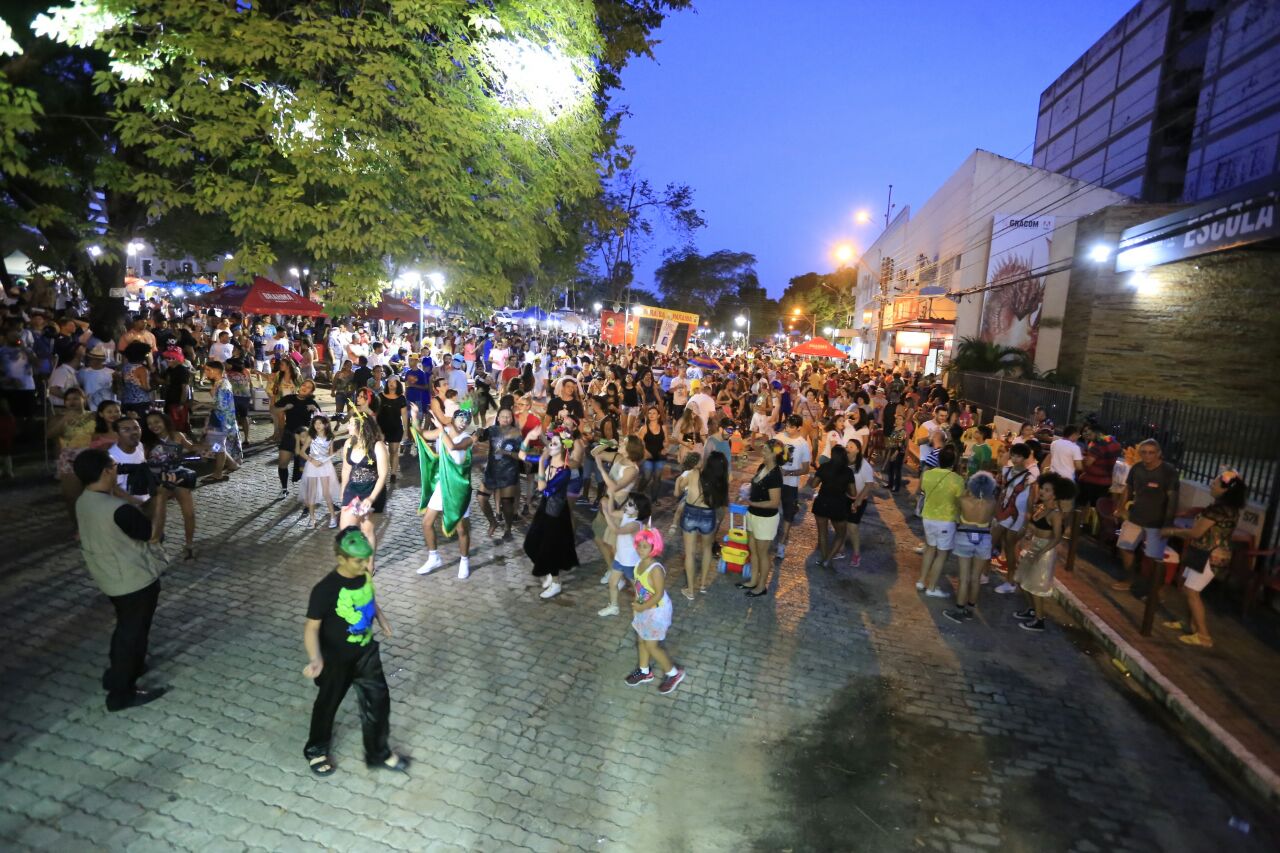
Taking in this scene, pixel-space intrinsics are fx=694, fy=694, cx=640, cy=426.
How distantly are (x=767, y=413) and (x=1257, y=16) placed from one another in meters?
24.6

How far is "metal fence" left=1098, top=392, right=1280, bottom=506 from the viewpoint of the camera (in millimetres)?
8531

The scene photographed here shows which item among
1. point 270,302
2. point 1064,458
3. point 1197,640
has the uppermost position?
point 270,302

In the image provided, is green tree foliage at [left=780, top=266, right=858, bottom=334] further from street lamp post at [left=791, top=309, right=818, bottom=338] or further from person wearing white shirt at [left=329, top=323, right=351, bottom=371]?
person wearing white shirt at [left=329, top=323, right=351, bottom=371]

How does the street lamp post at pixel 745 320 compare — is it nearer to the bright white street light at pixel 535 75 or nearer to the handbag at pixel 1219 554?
the bright white street light at pixel 535 75

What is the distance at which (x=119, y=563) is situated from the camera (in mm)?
4539

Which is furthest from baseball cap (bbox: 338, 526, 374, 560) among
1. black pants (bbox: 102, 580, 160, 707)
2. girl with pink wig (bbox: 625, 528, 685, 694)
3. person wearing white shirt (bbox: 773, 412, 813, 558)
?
person wearing white shirt (bbox: 773, 412, 813, 558)

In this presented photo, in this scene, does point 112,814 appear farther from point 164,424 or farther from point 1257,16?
point 1257,16

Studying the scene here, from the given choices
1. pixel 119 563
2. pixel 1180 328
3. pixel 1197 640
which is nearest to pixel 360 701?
pixel 119 563

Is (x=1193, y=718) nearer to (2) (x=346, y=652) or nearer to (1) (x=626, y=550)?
(1) (x=626, y=550)

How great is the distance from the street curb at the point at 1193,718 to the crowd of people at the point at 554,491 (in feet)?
2.09

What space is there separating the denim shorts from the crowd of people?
21 mm

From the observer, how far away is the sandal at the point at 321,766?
4.16 m

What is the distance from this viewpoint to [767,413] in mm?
12055

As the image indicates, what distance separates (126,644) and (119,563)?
56 cm
